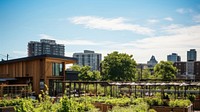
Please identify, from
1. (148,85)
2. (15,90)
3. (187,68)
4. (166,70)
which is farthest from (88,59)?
Answer: (148,85)

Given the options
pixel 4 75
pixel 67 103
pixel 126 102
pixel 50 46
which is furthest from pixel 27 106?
pixel 50 46

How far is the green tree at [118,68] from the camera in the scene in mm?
53125

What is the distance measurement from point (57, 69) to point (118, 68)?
23.7 m

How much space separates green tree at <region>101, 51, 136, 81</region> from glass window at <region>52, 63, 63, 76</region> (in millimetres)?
21437

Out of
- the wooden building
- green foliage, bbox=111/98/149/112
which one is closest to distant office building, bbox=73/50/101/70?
the wooden building

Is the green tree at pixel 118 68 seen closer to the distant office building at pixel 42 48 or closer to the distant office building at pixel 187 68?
the distant office building at pixel 187 68

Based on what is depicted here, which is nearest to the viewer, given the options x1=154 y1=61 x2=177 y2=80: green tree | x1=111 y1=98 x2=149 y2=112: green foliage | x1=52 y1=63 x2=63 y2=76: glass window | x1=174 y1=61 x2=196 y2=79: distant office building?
x1=111 y1=98 x2=149 y2=112: green foliage

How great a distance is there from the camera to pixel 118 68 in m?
54.1

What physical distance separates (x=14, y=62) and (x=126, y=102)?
1723cm

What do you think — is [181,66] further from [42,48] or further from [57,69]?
[57,69]

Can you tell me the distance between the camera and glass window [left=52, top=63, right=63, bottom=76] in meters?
31.2

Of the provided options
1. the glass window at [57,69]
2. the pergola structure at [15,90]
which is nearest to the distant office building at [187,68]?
the glass window at [57,69]

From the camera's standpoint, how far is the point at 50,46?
120 m

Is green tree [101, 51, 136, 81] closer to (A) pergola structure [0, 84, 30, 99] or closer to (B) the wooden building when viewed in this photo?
(B) the wooden building
